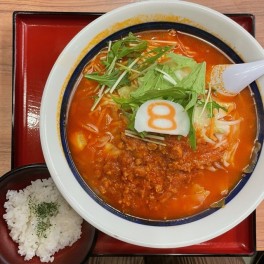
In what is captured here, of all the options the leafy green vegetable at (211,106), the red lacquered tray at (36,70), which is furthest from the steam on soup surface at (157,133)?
the red lacquered tray at (36,70)

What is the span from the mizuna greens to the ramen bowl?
0.26ft

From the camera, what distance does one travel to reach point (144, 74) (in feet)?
6.21

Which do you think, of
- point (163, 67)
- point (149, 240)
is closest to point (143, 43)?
point (163, 67)

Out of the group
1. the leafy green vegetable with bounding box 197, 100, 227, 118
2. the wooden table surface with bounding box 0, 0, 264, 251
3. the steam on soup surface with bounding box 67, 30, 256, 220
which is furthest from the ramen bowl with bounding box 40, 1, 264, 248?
the wooden table surface with bounding box 0, 0, 264, 251

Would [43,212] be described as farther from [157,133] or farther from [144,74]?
[144,74]

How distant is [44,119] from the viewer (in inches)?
70.5

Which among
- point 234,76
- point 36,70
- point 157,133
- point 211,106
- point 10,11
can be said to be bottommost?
point 157,133

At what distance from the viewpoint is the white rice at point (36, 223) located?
2.05 m

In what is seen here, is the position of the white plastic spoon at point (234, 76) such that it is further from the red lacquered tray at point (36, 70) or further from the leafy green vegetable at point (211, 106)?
the red lacquered tray at point (36, 70)

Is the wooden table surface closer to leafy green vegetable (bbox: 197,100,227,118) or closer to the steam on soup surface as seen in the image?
the steam on soup surface

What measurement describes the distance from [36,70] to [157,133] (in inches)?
25.6

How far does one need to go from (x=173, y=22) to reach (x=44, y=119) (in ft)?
2.14

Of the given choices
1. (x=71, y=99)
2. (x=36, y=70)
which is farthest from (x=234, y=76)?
(x=36, y=70)

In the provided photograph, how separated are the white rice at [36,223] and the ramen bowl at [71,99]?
0.25 metres
